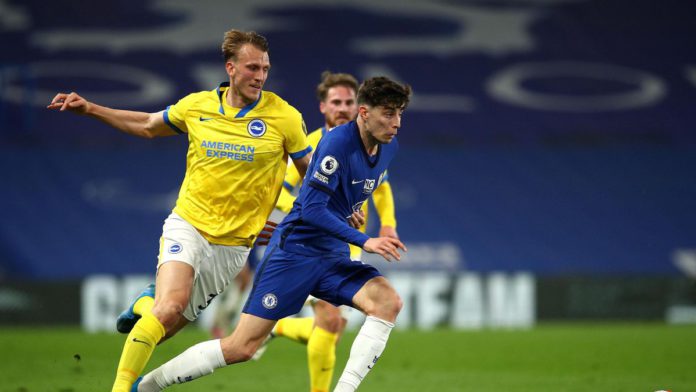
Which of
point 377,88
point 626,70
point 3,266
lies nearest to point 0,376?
point 377,88

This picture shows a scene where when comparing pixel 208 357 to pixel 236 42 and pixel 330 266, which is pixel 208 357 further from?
pixel 236 42

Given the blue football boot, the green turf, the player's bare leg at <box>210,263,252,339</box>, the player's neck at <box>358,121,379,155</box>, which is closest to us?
the player's neck at <box>358,121,379,155</box>

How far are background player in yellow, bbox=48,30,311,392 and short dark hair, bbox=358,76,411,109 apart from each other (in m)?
0.68

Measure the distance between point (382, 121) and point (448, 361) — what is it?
538 centimetres

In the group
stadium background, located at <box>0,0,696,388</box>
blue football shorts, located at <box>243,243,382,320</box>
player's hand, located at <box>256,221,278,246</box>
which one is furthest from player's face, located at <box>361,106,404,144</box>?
stadium background, located at <box>0,0,696,388</box>

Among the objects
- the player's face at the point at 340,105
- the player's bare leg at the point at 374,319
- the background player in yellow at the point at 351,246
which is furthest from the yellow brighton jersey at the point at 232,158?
the player's face at the point at 340,105

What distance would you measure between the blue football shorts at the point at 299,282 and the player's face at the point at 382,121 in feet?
2.48

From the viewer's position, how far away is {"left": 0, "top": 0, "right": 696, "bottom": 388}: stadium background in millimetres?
15719

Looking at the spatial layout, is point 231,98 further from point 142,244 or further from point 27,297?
point 142,244

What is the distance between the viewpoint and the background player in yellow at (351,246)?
6980 mm

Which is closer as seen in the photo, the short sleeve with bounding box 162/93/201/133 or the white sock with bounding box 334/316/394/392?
the white sock with bounding box 334/316/394/392

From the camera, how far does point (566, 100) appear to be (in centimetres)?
1978

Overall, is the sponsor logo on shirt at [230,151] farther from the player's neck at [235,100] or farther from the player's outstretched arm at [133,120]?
the player's outstretched arm at [133,120]

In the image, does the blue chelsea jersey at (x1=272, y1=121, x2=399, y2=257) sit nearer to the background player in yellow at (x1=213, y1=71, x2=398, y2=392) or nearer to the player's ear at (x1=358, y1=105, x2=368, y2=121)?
the player's ear at (x1=358, y1=105, x2=368, y2=121)
